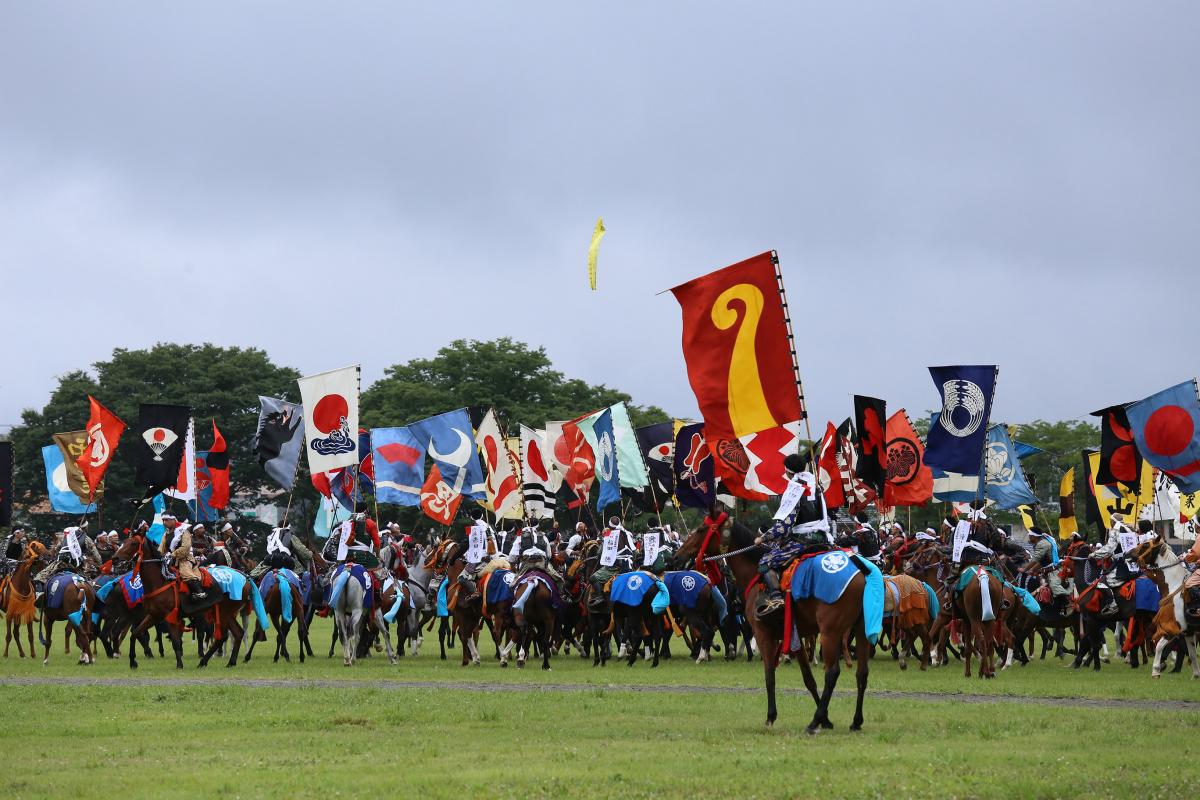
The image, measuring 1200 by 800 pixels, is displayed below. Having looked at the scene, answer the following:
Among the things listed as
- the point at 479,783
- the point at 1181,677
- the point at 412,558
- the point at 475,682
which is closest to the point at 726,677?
the point at 475,682

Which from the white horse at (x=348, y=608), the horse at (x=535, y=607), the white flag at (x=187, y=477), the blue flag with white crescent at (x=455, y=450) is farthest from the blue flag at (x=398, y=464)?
the horse at (x=535, y=607)

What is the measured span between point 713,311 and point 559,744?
6530mm

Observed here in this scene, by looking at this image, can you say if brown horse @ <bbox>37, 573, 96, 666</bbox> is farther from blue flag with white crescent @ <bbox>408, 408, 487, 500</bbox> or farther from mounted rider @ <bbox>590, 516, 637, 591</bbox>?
mounted rider @ <bbox>590, 516, 637, 591</bbox>

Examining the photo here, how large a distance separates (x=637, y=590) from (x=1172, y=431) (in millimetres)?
10546

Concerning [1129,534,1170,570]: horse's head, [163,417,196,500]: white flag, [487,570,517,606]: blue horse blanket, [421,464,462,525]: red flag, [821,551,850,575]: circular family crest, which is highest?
[163,417,196,500]: white flag

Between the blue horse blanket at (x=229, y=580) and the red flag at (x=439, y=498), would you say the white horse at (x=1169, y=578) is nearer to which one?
the blue horse blanket at (x=229, y=580)

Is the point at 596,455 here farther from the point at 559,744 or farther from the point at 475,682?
the point at 559,744

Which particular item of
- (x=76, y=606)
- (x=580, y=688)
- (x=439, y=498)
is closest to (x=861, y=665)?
(x=580, y=688)

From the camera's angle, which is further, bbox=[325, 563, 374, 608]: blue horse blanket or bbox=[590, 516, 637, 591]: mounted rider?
bbox=[590, 516, 637, 591]: mounted rider

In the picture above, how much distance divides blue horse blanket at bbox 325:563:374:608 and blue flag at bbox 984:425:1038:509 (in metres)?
17.7

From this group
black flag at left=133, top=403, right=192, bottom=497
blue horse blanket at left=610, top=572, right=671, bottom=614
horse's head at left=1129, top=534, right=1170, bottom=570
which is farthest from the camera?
black flag at left=133, top=403, right=192, bottom=497

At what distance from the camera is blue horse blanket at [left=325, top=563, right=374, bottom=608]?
2845 cm

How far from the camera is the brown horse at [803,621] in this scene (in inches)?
625

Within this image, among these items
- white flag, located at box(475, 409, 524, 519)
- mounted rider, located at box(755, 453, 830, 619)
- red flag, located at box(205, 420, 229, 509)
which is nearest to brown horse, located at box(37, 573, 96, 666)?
white flag, located at box(475, 409, 524, 519)
